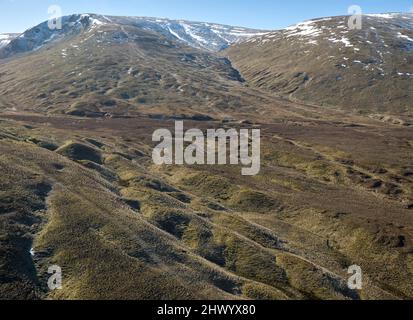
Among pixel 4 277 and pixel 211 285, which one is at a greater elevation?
pixel 4 277

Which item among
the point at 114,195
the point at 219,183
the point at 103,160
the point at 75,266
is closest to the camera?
the point at 75,266

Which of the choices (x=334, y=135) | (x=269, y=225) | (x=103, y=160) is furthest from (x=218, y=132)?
(x=269, y=225)

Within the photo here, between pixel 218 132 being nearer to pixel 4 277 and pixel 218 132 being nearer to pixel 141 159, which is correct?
pixel 141 159

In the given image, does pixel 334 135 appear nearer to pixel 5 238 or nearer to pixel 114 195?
pixel 114 195

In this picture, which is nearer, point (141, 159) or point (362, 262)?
point (362, 262)

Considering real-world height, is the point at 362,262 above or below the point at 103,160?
below

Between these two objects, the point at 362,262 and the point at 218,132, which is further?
the point at 218,132
